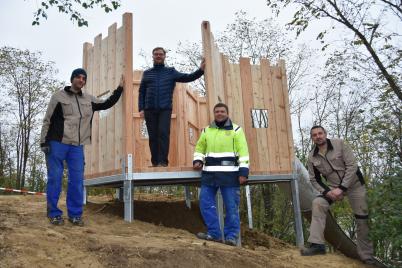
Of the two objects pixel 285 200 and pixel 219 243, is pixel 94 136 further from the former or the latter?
pixel 285 200

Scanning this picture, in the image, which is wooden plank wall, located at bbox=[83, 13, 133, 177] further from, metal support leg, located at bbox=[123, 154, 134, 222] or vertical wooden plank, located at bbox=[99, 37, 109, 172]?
metal support leg, located at bbox=[123, 154, 134, 222]

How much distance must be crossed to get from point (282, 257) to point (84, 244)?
8.00 ft

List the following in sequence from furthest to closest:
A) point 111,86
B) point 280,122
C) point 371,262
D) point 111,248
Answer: point 280,122, point 111,86, point 371,262, point 111,248

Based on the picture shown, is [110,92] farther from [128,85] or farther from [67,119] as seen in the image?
[67,119]

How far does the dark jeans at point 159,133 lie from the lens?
20.6ft

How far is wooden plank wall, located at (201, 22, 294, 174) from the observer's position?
292 inches

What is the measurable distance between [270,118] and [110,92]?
2905 millimetres

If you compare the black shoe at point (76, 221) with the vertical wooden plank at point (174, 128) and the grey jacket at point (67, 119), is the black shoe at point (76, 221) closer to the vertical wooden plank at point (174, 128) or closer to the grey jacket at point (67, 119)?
the grey jacket at point (67, 119)

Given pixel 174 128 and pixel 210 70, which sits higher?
pixel 210 70

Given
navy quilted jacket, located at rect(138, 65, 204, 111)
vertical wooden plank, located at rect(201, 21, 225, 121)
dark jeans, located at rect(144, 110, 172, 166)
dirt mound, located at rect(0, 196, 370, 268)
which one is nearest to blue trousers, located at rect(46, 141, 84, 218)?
dirt mound, located at rect(0, 196, 370, 268)

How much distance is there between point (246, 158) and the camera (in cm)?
559

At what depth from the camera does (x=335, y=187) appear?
585cm

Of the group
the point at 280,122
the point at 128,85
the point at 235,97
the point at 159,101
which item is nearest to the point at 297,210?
Answer: the point at 280,122

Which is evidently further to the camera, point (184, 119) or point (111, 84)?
point (184, 119)
